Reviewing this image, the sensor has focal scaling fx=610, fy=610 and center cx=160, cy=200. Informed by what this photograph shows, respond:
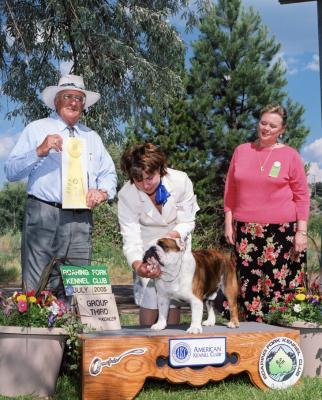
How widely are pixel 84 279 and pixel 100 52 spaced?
5423 mm

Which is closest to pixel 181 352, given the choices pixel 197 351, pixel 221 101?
pixel 197 351

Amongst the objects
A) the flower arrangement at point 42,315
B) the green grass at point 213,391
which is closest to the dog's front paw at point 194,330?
the green grass at point 213,391

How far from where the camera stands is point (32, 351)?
3.64 m

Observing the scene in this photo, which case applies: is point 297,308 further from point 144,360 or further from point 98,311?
point 98,311

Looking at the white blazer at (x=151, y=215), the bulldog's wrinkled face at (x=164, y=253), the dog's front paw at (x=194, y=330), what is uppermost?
the white blazer at (x=151, y=215)

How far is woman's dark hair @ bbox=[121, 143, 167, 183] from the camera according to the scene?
3.63 meters

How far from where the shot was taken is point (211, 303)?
418 centimetres

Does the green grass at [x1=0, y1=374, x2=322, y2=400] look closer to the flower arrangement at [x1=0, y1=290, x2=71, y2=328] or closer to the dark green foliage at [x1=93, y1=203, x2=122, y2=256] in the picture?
the flower arrangement at [x1=0, y1=290, x2=71, y2=328]

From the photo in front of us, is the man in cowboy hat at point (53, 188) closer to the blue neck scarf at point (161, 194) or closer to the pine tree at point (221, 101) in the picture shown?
the blue neck scarf at point (161, 194)

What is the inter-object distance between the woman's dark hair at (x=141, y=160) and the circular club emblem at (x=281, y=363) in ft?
4.42

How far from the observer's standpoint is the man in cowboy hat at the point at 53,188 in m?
3.98

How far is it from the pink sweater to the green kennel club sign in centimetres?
109

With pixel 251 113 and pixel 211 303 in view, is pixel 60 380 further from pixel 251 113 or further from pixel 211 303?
pixel 251 113

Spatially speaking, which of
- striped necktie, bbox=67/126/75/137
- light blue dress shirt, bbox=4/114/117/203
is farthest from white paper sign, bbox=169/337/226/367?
striped necktie, bbox=67/126/75/137
